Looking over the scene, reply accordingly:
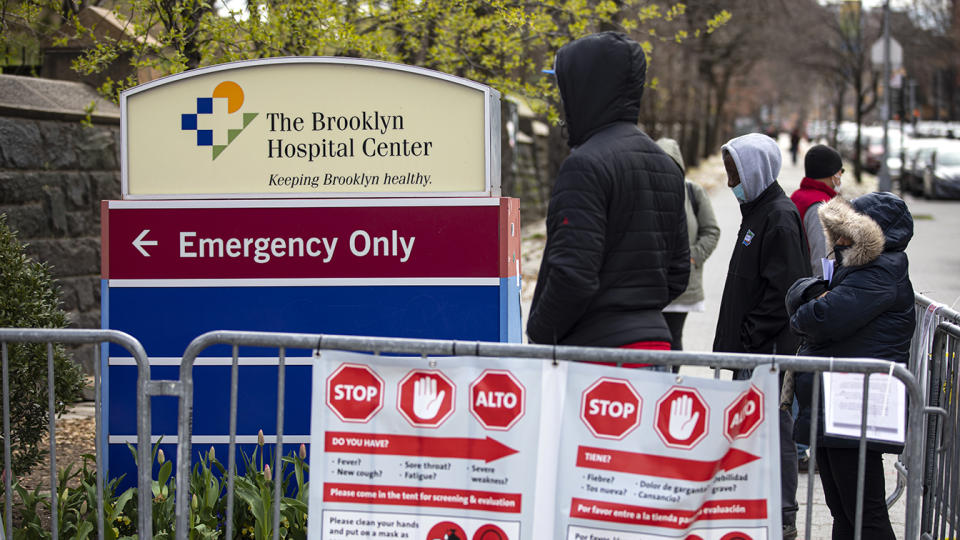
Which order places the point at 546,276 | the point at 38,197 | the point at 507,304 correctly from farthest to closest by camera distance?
the point at 38,197 → the point at 507,304 → the point at 546,276

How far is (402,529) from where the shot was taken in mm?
3287

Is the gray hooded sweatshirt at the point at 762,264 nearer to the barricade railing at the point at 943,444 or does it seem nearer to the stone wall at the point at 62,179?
the barricade railing at the point at 943,444

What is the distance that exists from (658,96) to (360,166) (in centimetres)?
2423

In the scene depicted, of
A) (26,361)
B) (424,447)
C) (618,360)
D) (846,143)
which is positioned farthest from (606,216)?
(846,143)

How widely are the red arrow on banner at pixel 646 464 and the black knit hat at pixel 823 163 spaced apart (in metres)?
3.38

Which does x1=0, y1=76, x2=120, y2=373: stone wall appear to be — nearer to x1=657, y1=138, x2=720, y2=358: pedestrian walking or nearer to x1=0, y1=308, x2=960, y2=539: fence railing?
x1=657, y1=138, x2=720, y2=358: pedestrian walking

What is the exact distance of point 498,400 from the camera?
10.7 feet

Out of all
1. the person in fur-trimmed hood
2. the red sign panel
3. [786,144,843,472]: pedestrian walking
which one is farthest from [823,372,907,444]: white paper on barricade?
[786,144,843,472]: pedestrian walking

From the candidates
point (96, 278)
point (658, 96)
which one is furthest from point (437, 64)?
point (658, 96)

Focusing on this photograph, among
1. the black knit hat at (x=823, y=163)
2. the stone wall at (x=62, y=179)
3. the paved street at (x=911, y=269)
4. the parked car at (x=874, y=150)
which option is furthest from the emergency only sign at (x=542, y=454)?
the parked car at (x=874, y=150)

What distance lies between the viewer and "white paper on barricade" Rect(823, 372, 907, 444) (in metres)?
3.44

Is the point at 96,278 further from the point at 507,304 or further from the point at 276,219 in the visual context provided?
the point at 507,304

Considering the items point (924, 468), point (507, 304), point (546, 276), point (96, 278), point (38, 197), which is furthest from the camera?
point (96, 278)

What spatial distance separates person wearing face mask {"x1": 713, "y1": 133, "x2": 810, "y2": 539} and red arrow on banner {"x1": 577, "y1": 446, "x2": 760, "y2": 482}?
1580 mm
